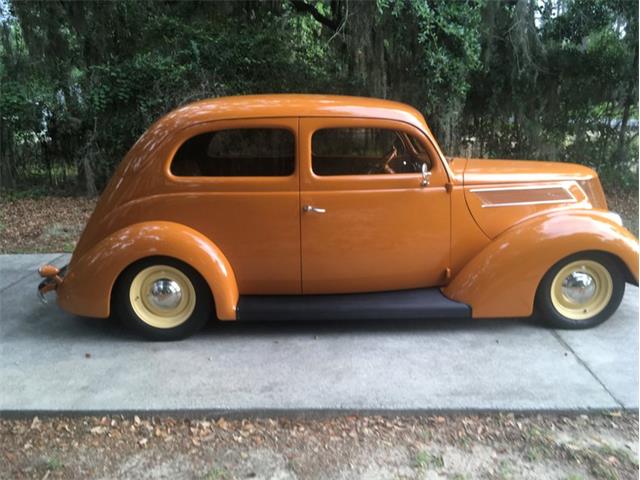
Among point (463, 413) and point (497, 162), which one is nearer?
point (463, 413)

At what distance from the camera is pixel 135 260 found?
3830mm

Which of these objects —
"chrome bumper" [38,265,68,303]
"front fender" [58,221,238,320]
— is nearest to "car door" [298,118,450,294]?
"front fender" [58,221,238,320]

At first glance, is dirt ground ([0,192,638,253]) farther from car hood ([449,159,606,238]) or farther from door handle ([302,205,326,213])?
door handle ([302,205,326,213])

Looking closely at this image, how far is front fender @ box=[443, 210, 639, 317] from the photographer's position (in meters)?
3.88

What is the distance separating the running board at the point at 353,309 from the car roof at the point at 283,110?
1.40m

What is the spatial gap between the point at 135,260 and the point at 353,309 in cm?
165

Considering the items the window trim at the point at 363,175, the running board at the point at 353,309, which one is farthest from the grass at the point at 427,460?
the window trim at the point at 363,175

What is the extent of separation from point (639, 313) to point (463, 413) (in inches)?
91.7

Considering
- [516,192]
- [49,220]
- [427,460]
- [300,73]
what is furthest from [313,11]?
[427,460]

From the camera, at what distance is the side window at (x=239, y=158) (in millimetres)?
4012

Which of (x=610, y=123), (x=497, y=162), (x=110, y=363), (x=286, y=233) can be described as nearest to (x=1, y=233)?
(x=110, y=363)

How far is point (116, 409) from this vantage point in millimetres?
3074

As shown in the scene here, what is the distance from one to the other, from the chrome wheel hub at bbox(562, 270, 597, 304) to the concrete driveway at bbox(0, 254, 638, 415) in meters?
0.29

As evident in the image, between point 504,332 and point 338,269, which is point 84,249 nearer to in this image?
point 338,269
